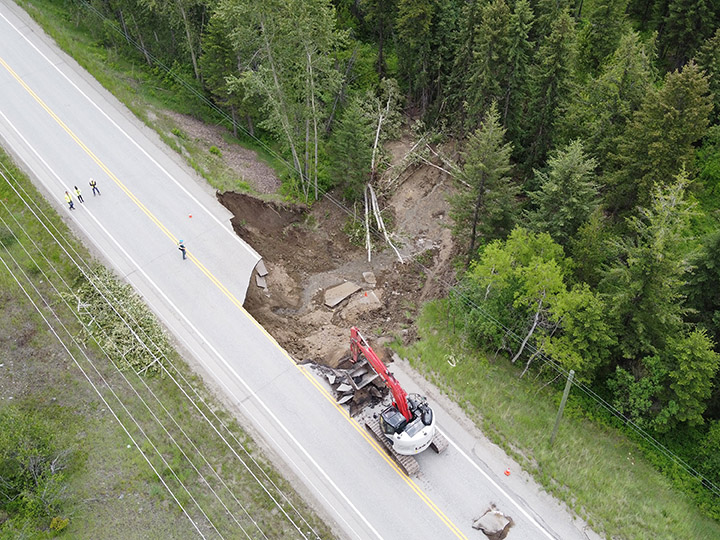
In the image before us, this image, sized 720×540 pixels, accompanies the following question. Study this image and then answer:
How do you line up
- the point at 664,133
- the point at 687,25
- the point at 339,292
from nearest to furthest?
the point at 664,133 → the point at 339,292 → the point at 687,25

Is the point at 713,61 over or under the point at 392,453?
over

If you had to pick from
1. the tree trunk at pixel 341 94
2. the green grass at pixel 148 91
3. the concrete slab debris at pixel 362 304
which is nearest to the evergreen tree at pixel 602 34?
the tree trunk at pixel 341 94

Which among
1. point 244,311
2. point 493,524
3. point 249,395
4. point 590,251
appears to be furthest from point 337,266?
point 493,524

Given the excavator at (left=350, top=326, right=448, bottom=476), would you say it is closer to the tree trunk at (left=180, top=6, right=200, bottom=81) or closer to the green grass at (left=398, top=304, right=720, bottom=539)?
the green grass at (left=398, top=304, right=720, bottom=539)

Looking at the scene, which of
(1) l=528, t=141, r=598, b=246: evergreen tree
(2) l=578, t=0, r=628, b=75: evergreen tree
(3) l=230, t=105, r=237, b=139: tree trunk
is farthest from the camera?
(2) l=578, t=0, r=628, b=75: evergreen tree

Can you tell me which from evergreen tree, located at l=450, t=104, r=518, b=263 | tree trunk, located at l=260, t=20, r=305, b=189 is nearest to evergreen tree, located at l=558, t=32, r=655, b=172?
evergreen tree, located at l=450, t=104, r=518, b=263

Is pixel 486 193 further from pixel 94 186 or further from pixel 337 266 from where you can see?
pixel 94 186

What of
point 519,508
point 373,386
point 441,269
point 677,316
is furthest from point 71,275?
point 677,316
